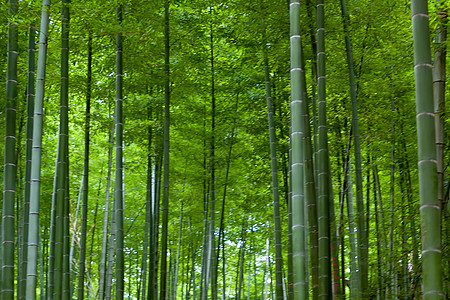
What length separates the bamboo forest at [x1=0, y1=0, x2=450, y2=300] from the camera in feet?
13.8

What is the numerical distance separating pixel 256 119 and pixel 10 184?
17.1 ft

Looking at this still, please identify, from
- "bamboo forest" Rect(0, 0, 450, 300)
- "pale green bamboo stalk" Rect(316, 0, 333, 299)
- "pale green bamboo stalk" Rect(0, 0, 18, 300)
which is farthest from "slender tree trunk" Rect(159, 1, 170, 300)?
"pale green bamboo stalk" Rect(316, 0, 333, 299)

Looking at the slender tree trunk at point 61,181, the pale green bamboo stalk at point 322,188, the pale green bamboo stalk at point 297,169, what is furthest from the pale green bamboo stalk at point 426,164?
the slender tree trunk at point 61,181

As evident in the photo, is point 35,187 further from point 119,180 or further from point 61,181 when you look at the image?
point 119,180

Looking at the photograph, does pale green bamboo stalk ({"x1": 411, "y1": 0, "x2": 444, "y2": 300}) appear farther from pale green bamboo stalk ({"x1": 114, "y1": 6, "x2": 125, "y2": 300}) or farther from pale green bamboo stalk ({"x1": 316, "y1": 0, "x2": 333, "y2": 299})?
pale green bamboo stalk ({"x1": 114, "y1": 6, "x2": 125, "y2": 300})

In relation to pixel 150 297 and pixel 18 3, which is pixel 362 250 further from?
pixel 18 3

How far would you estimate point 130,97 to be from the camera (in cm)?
873

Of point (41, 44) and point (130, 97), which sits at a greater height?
point (130, 97)

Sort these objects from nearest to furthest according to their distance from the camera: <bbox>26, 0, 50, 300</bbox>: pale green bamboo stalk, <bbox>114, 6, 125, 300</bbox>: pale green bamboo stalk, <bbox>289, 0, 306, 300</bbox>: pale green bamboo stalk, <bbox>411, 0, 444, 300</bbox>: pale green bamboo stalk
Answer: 1. <bbox>411, 0, 444, 300</bbox>: pale green bamboo stalk
2. <bbox>289, 0, 306, 300</bbox>: pale green bamboo stalk
3. <bbox>26, 0, 50, 300</bbox>: pale green bamboo stalk
4. <bbox>114, 6, 125, 300</bbox>: pale green bamboo stalk

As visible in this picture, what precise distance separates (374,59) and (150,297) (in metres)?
4.60

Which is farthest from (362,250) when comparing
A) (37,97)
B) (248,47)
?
(37,97)

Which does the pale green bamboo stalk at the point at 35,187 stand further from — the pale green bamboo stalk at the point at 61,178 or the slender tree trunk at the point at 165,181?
the slender tree trunk at the point at 165,181

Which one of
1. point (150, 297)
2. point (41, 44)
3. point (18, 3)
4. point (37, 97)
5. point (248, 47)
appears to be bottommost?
point (150, 297)

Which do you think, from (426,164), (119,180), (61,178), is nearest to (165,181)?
(119,180)
